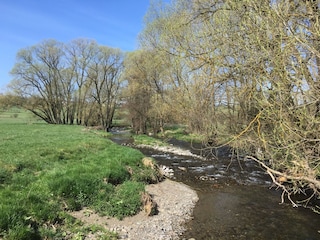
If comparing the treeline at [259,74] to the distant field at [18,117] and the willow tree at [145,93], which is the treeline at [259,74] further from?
the distant field at [18,117]

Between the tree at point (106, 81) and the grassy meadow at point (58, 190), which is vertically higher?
the tree at point (106, 81)

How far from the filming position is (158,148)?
25766 millimetres

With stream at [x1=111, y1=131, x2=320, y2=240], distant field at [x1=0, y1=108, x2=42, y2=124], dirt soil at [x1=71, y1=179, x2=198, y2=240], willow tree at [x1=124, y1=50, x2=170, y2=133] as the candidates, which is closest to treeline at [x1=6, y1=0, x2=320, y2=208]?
stream at [x1=111, y1=131, x2=320, y2=240]

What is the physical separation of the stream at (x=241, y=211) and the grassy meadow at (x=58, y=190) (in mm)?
2431

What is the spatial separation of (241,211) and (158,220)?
11.0 ft

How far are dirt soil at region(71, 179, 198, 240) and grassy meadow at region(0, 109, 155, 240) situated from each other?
32cm

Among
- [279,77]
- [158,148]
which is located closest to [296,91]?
[279,77]

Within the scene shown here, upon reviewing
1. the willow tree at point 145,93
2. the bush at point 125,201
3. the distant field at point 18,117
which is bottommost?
the bush at point 125,201

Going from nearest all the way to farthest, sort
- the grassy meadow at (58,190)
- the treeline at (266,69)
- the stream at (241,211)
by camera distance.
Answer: the treeline at (266,69) < the grassy meadow at (58,190) < the stream at (241,211)

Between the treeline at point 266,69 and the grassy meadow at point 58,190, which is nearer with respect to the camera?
the treeline at point 266,69

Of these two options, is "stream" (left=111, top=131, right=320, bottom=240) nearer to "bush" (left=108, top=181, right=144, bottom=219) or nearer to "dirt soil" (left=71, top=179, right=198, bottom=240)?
"dirt soil" (left=71, top=179, right=198, bottom=240)

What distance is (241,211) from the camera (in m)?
10.2

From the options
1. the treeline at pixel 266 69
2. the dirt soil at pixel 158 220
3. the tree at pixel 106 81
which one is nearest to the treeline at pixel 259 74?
the treeline at pixel 266 69

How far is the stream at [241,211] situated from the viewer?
8367 mm
